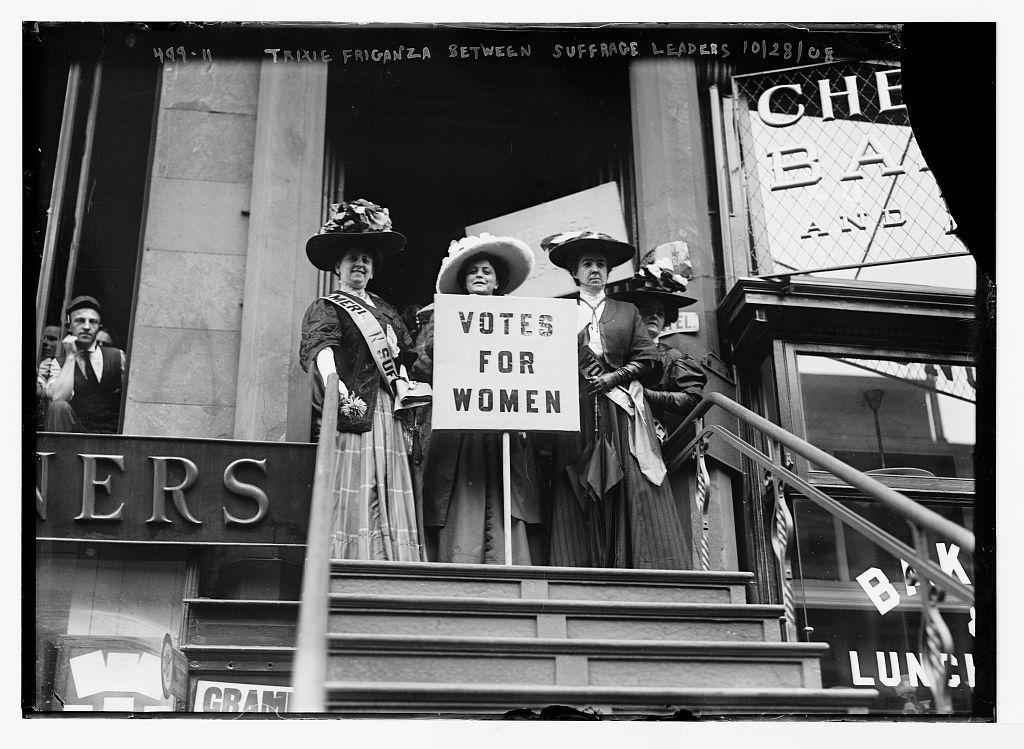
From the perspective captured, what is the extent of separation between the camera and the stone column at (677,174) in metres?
6.95

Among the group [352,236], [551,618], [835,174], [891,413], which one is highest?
[835,174]

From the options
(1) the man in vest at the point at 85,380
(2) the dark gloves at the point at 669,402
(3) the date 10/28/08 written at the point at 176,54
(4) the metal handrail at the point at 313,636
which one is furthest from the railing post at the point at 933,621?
(3) the date 10/28/08 written at the point at 176,54

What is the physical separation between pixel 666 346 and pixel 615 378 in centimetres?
40

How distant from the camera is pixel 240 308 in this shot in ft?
22.2

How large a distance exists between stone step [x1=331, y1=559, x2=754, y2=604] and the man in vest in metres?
1.78

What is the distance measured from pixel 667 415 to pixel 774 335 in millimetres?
779

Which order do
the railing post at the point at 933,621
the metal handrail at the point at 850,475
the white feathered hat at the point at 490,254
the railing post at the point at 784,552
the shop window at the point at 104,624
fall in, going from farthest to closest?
the white feathered hat at the point at 490,254
the shop window at the point at 104,624
the railing post at the point at 784,552
the railing post at the point at 933,621
the metal handrail at the point at 850,475

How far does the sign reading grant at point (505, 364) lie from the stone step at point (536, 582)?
0.93m

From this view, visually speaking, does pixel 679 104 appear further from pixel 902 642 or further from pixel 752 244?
pixel 902 642

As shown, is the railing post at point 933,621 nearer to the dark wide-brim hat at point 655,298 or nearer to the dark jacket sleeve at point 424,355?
the dark wide-brim hat at point 655,298

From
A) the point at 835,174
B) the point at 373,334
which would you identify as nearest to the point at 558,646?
the point at 373,334

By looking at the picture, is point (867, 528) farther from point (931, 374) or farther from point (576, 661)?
point (931, 374)

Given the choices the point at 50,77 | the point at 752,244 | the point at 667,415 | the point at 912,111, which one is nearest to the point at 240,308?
the point at 50,77

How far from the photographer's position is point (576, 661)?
17.3ft
